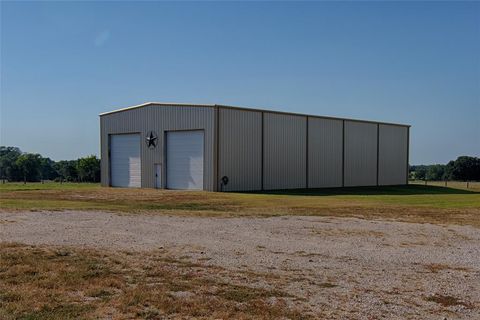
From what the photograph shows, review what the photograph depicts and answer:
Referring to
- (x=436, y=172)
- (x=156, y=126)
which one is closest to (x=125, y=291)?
(x=156, y=126)

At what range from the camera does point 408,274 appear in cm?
898

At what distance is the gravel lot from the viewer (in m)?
7.15

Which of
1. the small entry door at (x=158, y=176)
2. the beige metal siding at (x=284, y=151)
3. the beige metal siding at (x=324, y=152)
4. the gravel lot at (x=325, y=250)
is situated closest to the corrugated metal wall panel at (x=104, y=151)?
the small entry door at (x=158, y=176)

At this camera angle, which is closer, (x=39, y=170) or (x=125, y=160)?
(x=125, y=160)

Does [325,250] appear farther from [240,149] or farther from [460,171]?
[460,171]

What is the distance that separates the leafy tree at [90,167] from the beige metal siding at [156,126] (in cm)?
2921

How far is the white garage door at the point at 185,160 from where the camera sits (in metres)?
39.3

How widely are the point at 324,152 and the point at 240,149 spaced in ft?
34.3

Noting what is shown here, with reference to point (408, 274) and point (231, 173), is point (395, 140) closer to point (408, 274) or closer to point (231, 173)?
point (231, 173)

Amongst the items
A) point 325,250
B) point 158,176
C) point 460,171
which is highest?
point 460,171

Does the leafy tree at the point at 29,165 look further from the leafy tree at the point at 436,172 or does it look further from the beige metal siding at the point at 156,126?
the leafy tree at the point at 436,172

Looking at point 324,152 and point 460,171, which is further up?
point 324,152

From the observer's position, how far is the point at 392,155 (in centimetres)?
5538

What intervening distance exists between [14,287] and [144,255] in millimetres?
3169
